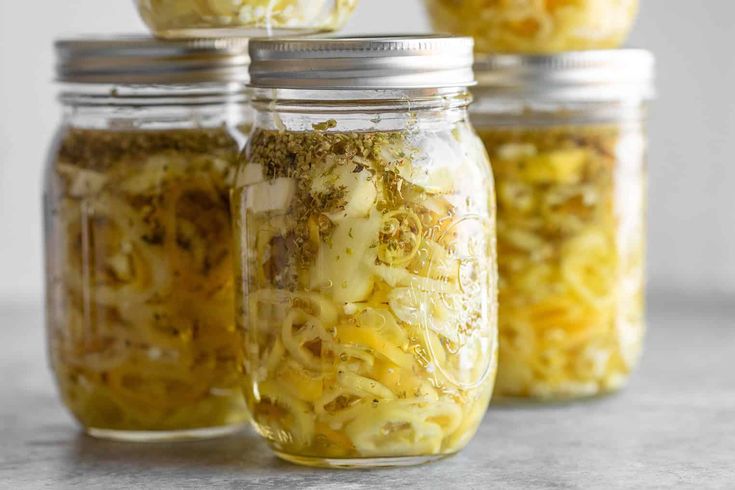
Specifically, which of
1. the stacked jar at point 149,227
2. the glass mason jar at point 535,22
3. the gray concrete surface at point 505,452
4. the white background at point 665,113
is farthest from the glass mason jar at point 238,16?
the white background at point 665,113

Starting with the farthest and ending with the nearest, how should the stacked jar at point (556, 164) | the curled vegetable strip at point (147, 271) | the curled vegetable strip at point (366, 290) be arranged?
the stacked jar at point (556, 164), the curled vegetable strip at point (147, 271), the curled vegetable strip at point (366, 290)

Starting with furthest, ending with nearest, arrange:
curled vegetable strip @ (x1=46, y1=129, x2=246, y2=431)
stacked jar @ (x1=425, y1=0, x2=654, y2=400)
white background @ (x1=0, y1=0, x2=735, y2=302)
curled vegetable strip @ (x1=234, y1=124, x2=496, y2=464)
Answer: white background @ (x1=0, y1=0, x2=735, y2=302) → stacked jar @ (x1=425, y1=0, x2=654, y2=400) → curled vegetable strip @ (x1=46, y1=129, x2=246, y2=431) → curled vegetable strip @ (x1=234, y1=124, x2=496, y2=464)

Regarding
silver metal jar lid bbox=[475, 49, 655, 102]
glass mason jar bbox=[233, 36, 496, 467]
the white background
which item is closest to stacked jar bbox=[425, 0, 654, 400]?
silver metal jar lid bbox=[475, 49, 655, 102]

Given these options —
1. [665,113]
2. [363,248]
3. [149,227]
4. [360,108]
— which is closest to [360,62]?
[360,108]

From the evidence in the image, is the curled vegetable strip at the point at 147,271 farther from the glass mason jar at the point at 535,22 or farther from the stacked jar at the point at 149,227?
the glass mason jar at the point at 535,22

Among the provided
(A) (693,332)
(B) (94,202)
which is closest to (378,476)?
(B) (94,202)

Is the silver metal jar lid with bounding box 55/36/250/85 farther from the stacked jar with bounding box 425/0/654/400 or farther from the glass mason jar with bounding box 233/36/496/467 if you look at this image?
the stacked jar with bounding box 425/0/654/400

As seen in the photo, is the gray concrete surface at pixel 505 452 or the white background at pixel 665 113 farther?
the white background at pixel 665 113
